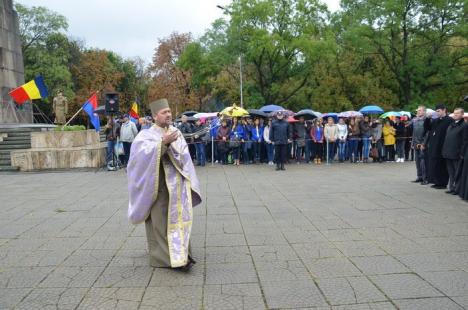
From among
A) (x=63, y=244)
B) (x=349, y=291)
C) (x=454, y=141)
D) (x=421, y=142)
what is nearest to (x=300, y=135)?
(x=421, y=142)

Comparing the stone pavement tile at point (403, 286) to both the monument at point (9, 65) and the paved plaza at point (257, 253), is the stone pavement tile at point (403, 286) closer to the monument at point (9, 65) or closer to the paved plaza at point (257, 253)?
the paved plaza at point (257, 253)

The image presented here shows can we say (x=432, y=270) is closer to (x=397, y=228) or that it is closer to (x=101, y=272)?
(x=397, y=228)

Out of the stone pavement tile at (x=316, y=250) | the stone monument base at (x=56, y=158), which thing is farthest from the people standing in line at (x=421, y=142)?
the stone monument base at (x=56, y=158)

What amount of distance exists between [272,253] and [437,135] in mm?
7042

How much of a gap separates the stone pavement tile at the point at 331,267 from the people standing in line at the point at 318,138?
12.8 metres

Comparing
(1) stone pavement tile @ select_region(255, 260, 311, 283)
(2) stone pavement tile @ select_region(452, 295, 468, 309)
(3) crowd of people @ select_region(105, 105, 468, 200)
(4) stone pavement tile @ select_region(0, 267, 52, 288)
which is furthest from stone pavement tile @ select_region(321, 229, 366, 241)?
(3) crowd of people @ select_region(105, 105, 468, 200)

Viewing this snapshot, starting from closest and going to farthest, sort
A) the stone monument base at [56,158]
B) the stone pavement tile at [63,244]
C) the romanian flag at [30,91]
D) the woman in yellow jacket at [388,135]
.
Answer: the stone pavement tile at [63,244], the stone monument base at [56,158], the woman in yellow jacket at [388,135], the romanian flag at [30,91]

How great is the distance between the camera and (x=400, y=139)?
18.6 m

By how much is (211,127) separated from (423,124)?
29.4ft

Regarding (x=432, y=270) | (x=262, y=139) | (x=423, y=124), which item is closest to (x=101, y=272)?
(x=432, y=270)

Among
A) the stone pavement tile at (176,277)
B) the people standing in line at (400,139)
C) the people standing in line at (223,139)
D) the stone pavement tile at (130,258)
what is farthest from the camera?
the people standing in line at (400,139)

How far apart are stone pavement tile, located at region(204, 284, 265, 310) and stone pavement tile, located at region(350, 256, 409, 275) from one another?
133 centimetres

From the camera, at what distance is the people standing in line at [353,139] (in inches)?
715

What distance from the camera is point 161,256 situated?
502 centimetres
